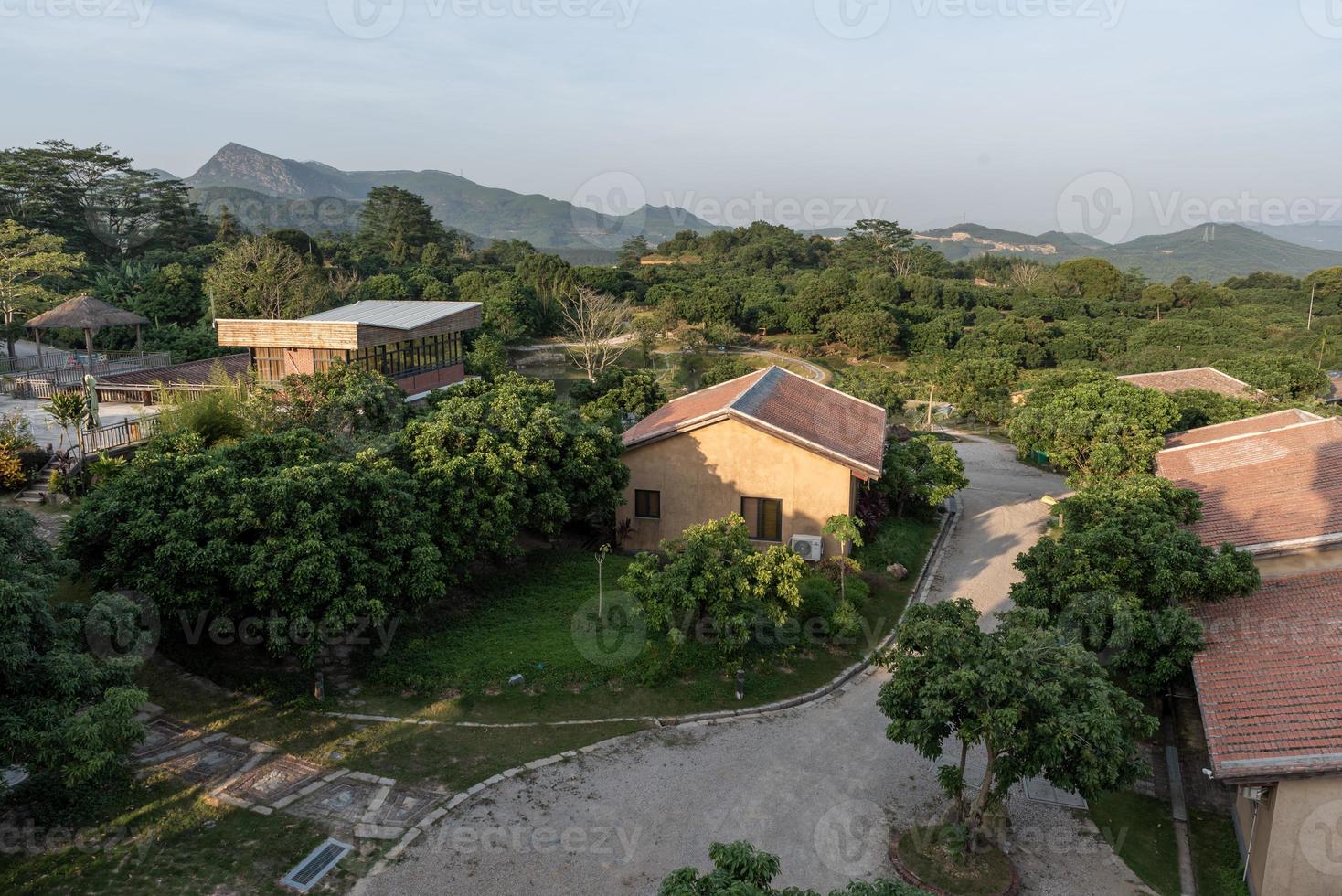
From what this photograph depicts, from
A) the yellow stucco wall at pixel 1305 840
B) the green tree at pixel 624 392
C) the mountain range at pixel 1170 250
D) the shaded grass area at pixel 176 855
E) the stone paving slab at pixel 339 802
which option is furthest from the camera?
the mountain range at pixel 1170 250

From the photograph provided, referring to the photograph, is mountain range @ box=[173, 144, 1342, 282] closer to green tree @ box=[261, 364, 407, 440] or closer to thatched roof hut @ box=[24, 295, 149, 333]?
thatched roof hut @ box=[24, 295, 149, 333]

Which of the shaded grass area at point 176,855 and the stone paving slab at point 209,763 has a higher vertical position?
the stone paving slab at point 209,763

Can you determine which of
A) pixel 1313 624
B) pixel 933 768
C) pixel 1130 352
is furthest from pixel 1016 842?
pixel 1130 352

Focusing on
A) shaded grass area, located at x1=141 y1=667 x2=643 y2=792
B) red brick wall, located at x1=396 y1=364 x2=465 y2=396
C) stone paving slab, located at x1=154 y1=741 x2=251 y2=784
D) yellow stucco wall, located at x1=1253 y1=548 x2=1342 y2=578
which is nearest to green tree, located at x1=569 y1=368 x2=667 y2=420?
red brick wall, located at x1=396 y1=364 x2=465 y2=396

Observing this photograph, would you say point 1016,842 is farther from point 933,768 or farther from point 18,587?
point 18,587

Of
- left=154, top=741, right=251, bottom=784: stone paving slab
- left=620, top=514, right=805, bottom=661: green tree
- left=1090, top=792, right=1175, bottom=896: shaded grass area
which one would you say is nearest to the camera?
left=1090, top=792, right=1175, bottom=896: shaded grass area

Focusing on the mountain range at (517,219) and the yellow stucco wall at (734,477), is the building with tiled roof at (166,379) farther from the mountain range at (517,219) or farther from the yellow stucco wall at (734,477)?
the mountain range at (517,219)

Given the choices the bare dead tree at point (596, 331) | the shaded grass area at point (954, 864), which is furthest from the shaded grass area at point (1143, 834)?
the bare dead tree at point (596, 331)
